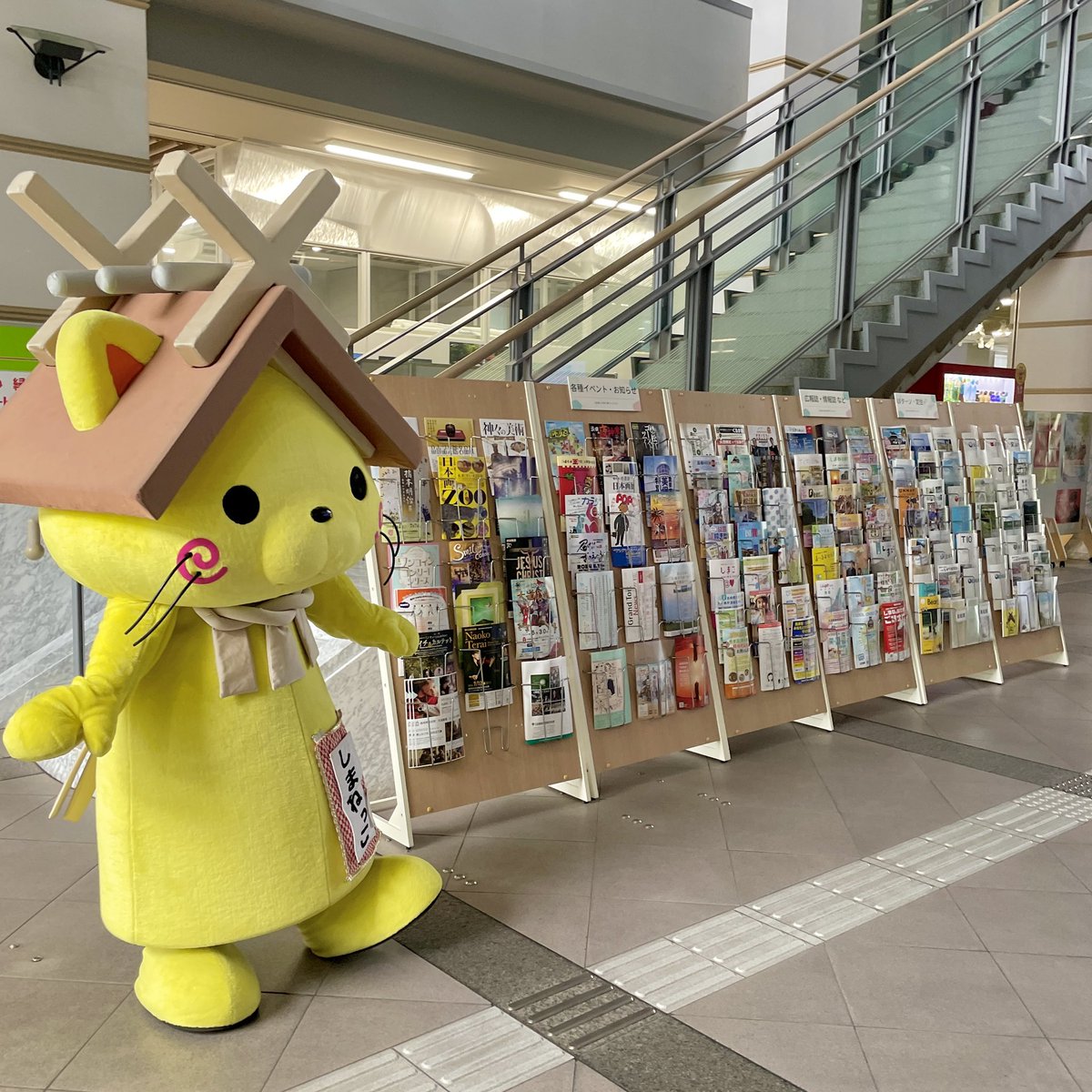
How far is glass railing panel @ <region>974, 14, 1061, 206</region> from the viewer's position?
6730 mm

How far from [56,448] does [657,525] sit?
2.24m

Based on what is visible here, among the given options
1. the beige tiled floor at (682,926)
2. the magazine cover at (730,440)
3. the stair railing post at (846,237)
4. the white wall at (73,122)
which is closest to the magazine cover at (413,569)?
the beige tiled floor at (682,926)

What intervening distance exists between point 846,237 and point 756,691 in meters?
2.84

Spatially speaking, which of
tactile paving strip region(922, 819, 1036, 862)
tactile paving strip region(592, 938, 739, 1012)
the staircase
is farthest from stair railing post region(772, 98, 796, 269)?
tactile paving strip region(592, 938, 739, 1012)

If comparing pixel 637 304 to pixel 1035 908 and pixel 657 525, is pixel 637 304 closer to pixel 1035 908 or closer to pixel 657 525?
pixel 657 525

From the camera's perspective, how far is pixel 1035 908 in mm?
2789

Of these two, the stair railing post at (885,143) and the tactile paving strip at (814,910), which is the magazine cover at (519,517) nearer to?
the tactile paving strip at (814,910)

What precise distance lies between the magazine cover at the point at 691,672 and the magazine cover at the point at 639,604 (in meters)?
0.16

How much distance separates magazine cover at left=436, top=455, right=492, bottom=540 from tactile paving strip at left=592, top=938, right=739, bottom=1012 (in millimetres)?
1393

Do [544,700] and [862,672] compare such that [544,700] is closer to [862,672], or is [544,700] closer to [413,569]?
[413,569]

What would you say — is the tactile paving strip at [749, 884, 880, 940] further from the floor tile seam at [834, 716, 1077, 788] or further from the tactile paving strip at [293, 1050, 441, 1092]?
the floor tile seam at [834, 716, 1077, 788]

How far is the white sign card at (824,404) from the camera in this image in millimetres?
4426

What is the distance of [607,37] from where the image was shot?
7836 mm

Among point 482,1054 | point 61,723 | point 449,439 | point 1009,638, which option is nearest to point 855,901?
point 482,1054
